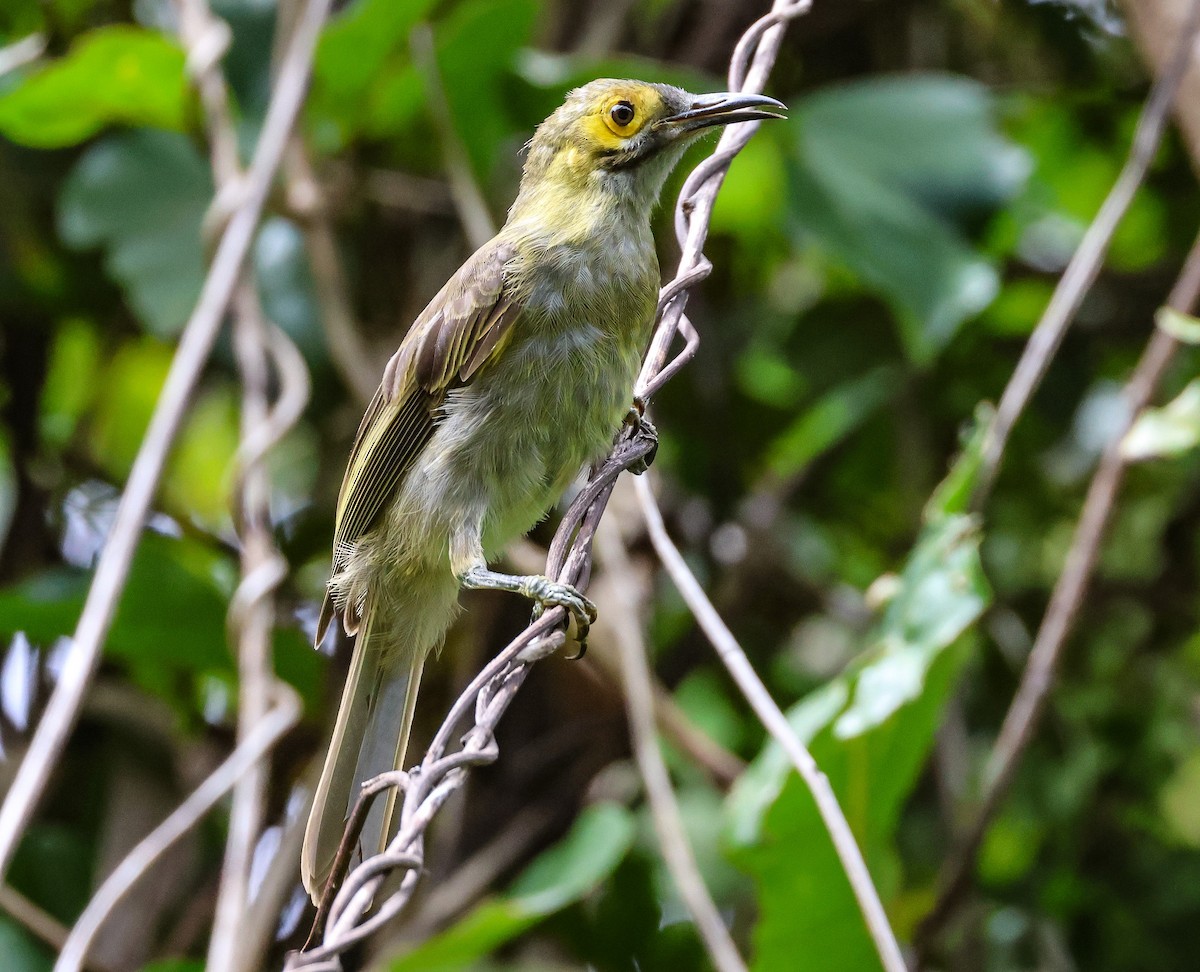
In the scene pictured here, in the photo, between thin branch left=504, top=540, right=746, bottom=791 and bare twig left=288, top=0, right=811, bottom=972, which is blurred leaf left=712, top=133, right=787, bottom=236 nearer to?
thin branch left=504, top=540, right=746, bottom=791

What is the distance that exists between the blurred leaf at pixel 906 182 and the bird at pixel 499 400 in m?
0.78

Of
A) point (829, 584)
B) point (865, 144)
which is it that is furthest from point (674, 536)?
point (865, 144)

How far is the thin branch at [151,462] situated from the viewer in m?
2.10

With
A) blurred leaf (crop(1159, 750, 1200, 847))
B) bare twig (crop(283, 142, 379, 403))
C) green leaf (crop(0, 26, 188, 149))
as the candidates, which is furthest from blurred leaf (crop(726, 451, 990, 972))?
green leaf (crop(0, 26, 188, 149))

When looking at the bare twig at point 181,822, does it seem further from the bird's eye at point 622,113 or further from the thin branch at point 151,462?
the bird's eye at point 622,113

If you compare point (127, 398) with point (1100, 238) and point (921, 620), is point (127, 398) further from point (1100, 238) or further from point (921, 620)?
point (1100, 238)

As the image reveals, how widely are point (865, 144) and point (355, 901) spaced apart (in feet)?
8.30

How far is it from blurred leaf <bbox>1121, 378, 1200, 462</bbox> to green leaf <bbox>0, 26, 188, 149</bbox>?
7.35ft

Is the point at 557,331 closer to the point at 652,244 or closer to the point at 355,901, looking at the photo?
the point at 652,244

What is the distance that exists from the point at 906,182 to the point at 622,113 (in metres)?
1.03

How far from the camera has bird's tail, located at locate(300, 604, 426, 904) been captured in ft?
6.67

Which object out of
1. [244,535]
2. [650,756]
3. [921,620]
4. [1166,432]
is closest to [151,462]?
[244,535]

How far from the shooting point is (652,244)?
8.36 ft

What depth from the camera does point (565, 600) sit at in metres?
1.71
